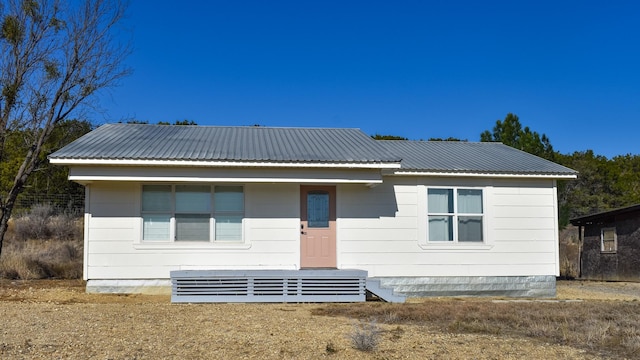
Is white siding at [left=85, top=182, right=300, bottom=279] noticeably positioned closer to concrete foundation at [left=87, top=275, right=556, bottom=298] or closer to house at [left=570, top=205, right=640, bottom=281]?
concrete foundation at [left=87, top=275, right=556, bottom=298]

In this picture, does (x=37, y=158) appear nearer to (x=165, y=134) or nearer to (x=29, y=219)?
(x=165, y=134)

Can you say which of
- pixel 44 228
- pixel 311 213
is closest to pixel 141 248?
pixel 311 213

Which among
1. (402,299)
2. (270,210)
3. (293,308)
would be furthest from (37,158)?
(402,299)

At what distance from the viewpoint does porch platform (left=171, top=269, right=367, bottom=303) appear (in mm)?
12539

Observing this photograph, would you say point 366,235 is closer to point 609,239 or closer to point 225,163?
point 225,163

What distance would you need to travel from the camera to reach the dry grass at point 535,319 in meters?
8.21

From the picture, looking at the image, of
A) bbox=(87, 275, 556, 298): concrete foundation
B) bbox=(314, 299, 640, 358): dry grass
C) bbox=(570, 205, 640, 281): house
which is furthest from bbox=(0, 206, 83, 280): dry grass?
bbox=(570, 205, 640, 281): house

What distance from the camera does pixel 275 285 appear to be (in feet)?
41.7

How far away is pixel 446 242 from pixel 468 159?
7.54 ft

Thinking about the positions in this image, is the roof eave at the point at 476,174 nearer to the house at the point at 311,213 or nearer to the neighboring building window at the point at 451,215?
the house at the point at 311,213

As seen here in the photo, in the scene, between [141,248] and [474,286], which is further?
[474,286]

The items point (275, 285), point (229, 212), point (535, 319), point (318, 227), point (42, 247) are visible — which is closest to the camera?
point (535, 319)

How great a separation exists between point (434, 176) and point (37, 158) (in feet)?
32.1

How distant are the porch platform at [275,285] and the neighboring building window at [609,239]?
13920 mm
